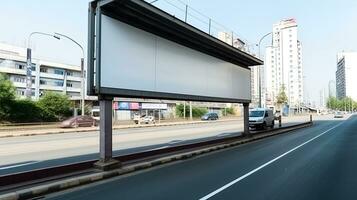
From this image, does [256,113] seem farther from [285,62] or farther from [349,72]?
[349,72]

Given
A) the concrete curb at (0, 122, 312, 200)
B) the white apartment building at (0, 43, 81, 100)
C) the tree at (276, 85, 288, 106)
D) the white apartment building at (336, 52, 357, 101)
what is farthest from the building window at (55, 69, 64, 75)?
the white apartment building at (336, 52, 357, 101)

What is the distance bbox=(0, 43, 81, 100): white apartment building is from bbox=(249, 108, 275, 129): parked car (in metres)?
60.6

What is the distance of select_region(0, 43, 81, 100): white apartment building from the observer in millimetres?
98000

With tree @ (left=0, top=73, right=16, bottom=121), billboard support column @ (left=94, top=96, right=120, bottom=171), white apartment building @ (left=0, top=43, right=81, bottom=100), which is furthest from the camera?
white apartment building @ (left=0, top=43, right=81, bottom=100)

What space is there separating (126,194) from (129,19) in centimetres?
690

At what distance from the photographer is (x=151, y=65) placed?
609 inches

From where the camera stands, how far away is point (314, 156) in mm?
16672

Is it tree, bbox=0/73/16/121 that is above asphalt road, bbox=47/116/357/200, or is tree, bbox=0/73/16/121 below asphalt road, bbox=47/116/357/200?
above

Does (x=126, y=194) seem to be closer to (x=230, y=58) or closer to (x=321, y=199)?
(x=321, y=199)

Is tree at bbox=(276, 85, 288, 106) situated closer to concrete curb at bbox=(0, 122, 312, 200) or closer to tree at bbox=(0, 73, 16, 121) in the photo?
tree at bbox=(0, 73, 16, 121)

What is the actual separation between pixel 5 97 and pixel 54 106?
28.7ft

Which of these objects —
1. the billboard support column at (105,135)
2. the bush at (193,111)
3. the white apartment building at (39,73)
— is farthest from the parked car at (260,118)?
the white apartment building at (39,73)

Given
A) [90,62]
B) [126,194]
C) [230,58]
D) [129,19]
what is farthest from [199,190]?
[230,58]

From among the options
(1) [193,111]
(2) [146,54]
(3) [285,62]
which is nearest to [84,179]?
(2) [146,54]
